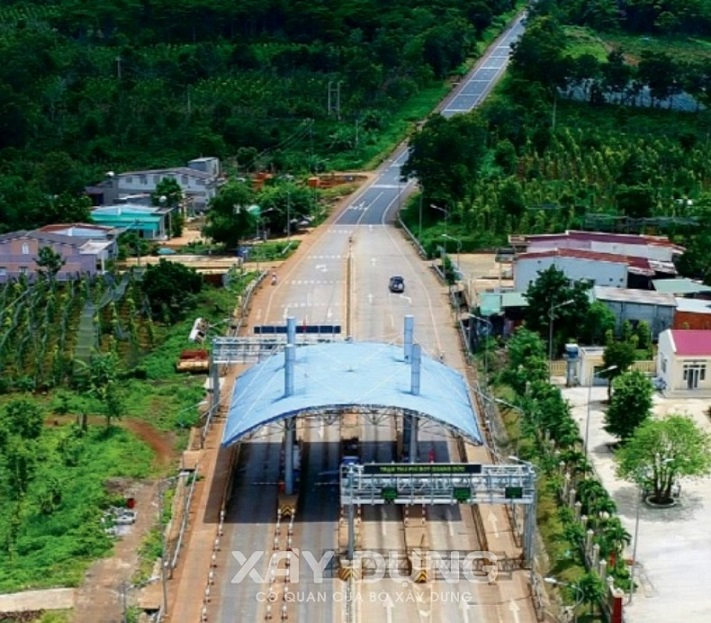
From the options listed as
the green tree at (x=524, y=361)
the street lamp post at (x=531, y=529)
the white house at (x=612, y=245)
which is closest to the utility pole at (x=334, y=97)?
the white house at (x=612, y=245)

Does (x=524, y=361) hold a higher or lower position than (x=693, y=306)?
lower

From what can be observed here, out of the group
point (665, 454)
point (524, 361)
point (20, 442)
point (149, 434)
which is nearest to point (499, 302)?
point (524, 361)

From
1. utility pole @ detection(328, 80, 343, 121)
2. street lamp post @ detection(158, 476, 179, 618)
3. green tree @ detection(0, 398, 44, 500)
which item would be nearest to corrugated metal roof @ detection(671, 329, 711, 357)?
street lamp post @ detection(158, 476, 179, 618)

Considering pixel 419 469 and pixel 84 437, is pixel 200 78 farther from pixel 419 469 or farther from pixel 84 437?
pixel 419 469

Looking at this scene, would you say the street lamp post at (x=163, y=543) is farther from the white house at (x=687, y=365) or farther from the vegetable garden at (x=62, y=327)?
the white house at (x=687, y=365)

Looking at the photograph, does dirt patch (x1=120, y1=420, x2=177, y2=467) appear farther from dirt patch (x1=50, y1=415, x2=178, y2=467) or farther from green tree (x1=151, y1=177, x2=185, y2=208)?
green tree (x1=151, y1=177, x2=185, y2=208)

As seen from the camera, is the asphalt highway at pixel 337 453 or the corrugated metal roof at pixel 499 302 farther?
the corrugated metal roof at pixel 499 302
